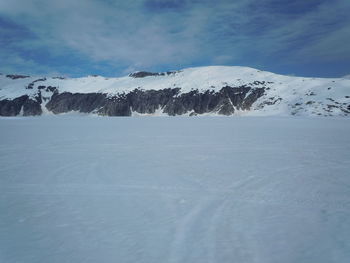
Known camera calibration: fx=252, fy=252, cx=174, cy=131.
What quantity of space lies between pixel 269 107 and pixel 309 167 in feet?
354

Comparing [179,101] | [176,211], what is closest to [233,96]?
[179,101]

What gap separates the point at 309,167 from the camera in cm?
1060

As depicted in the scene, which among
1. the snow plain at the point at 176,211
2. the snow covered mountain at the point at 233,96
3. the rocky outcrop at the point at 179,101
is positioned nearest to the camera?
the snow plain at the point at 176,211

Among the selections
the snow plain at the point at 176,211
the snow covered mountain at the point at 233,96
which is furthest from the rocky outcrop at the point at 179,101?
the snow plain at the point at 176,211

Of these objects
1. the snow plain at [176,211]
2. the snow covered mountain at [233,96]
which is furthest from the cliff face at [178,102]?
the snow plain at [176,211]

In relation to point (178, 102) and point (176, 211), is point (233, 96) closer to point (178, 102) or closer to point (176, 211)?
point (178, 102)

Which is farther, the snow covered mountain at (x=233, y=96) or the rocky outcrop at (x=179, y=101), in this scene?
the rocky outcrop at (x=179, y=101)

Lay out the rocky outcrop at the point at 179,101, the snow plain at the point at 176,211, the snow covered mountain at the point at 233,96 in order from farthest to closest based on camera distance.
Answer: the rocky outcrop at the point at 179,101, the snow covered mountain at the point at 233,96, the snow plain at the point at 176,211

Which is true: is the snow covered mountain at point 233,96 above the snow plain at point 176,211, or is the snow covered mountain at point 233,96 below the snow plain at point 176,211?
above

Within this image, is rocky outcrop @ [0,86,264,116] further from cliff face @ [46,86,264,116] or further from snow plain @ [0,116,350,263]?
snow plain @ [0,116,350,263]

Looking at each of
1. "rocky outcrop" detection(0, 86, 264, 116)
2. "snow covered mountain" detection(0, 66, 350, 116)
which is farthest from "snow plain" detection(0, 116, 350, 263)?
"rocky outcrop" detection(0, 86, 264, 116)

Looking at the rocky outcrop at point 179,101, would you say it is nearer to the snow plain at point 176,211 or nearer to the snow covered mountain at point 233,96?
the snow covered mountain at point 233,96

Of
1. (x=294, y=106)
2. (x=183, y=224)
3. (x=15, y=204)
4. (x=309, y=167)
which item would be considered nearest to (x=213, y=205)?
(x=183, y=224)

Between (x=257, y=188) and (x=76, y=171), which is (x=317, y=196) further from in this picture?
(x=76, y=171)
